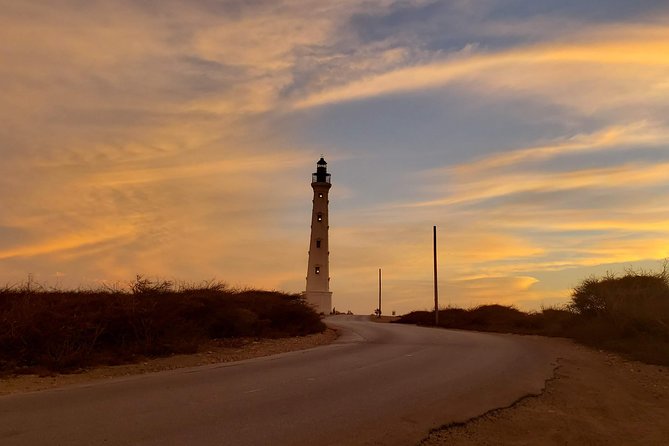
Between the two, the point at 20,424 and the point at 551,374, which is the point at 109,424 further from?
the point at 551,374

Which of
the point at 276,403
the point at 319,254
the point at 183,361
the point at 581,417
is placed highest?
the point at 319,254

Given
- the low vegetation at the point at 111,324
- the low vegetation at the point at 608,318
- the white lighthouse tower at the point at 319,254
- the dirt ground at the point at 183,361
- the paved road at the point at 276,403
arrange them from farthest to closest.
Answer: the white lighthouse tower at the point at 319,254 < the low vegetation at the point at 608,318 < the low vegetation at the point at 111,324 < the dirt ground at the point at 183,361 < the paved road at the point at 276,403

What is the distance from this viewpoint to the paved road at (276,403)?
25.8 ft

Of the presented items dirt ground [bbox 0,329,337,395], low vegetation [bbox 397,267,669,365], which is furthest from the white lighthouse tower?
dirt ground [bbox 0,329,337,395]

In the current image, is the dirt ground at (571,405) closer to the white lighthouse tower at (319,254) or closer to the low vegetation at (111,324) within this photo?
the low vegetation at (111,324)

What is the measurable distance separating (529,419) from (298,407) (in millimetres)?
3672

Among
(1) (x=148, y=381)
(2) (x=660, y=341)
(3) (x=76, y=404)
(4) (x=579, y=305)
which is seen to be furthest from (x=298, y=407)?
(4) (x=579, y=305)

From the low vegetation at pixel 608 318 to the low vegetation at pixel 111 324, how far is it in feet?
44.1

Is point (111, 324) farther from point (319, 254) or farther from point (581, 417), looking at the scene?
point (319, 254)

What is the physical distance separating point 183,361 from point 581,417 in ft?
35.1

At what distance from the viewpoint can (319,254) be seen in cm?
5916

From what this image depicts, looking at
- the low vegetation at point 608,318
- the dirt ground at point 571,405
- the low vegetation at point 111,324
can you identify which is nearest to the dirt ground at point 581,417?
the dirt ground at point 571,405

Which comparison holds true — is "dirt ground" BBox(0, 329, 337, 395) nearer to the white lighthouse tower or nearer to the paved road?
the paved road

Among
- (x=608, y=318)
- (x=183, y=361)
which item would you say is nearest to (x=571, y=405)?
(x=183, y=361)
